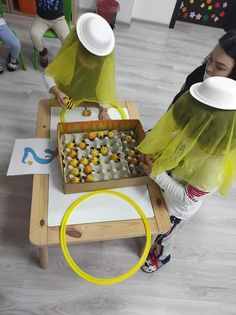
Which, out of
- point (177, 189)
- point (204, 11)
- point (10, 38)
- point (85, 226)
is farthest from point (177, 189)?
point (204, 11)

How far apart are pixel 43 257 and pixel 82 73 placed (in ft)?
2.31

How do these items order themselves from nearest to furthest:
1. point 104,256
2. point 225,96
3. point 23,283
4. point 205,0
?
point 225,96 < point 23,283 < point 104,256 < point 205,0

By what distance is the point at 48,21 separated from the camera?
5.73 ft

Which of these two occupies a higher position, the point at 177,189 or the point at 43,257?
the point at 177,189

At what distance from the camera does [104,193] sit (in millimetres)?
851

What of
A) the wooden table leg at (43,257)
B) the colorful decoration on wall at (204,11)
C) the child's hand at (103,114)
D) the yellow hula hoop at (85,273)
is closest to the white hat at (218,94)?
the yellow hula hoop at (85,273)

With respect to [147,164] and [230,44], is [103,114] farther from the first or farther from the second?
[230,44]

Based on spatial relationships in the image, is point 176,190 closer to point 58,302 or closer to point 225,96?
point 225,96

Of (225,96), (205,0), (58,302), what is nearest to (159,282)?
(58,302)

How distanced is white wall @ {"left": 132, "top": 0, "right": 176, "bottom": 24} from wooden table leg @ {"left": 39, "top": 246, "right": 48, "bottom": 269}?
7.45 ft

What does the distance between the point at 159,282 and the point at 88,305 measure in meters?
0.30

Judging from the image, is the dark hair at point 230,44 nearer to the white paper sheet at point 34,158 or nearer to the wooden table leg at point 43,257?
the white paper sheet at point 34,158

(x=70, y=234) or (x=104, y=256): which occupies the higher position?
(x=70, y=234)

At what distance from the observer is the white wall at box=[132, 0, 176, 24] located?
2.38 meters
